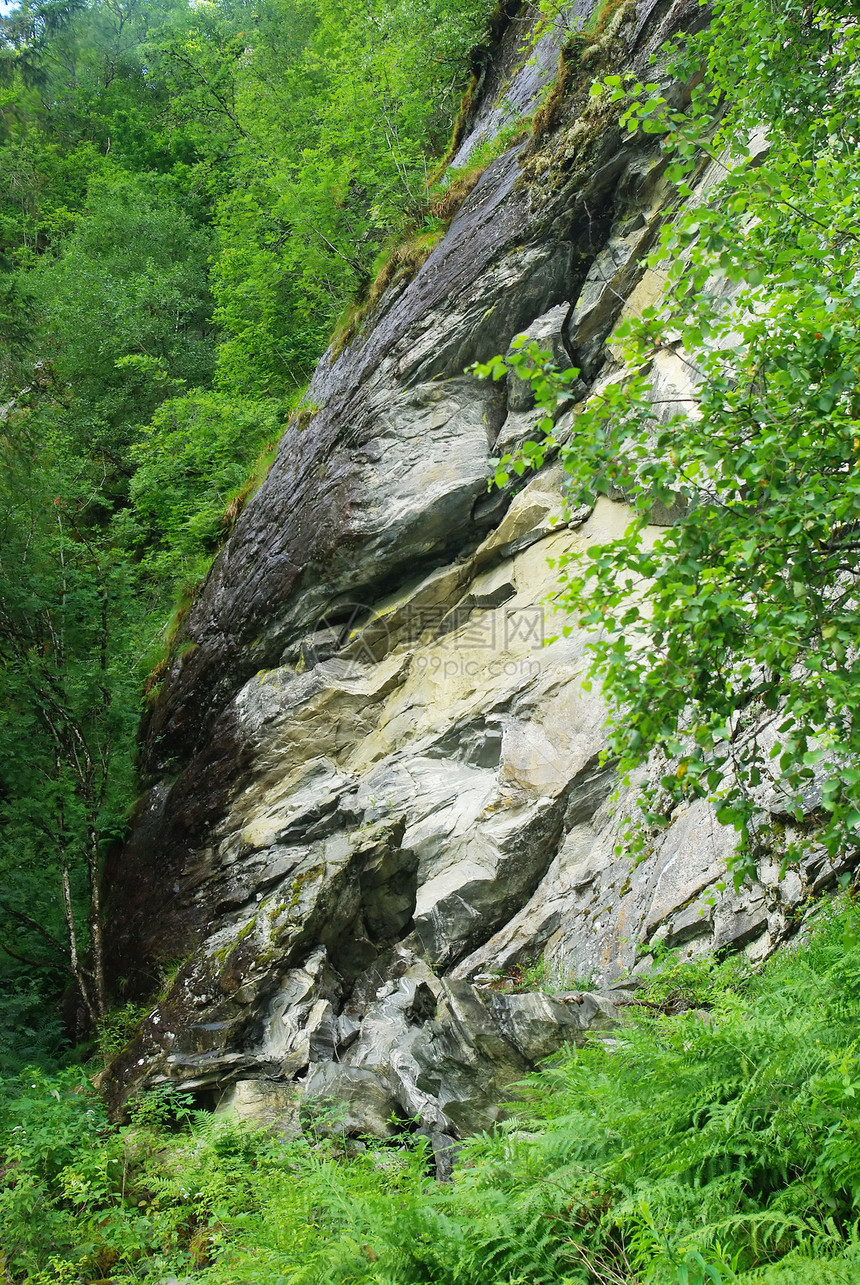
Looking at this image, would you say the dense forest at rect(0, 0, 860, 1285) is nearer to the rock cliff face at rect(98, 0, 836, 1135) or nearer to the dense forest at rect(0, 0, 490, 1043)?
the dense forest at rect(0, 0, 490, 1043)

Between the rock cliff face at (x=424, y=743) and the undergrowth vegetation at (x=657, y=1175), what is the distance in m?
1.28

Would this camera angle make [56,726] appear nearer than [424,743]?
No

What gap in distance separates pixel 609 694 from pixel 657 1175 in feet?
6.46

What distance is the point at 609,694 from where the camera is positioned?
3596mm

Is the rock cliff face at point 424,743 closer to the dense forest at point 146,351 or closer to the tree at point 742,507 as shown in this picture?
the dense forest at point 146,351

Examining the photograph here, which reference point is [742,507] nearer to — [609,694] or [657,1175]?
[609,694]

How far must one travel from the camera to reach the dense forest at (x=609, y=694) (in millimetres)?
3109

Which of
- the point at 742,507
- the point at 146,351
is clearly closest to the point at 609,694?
the point at 742,507

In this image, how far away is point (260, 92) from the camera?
24.1 metres

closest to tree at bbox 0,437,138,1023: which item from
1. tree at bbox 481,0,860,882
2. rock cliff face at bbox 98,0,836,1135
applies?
rock cliff face at bbox 98,0,836,1135

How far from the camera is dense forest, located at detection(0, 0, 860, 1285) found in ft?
10.2

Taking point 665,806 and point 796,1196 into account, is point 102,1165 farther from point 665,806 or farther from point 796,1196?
point 796,1196

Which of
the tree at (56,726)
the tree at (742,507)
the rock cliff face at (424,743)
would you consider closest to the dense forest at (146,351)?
the tree at (56,726)

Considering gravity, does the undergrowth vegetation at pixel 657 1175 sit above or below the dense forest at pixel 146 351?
below
